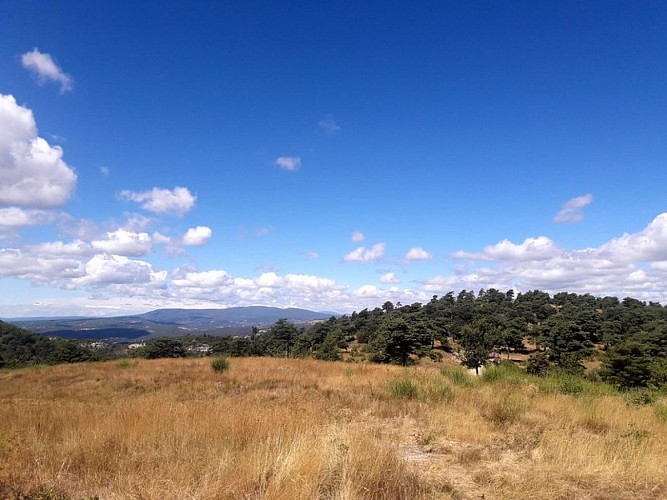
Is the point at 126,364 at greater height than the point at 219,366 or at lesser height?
lesser

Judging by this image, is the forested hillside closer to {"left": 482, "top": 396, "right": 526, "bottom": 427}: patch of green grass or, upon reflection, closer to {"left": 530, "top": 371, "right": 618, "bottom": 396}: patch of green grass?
{"left": 530, "top": 371, "right": 618, "bottom": 396}: patch of green grass

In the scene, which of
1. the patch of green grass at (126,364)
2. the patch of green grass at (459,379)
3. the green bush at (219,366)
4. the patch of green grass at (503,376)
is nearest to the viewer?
the patch of green grass at (459,379)

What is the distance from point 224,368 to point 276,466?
1398cm

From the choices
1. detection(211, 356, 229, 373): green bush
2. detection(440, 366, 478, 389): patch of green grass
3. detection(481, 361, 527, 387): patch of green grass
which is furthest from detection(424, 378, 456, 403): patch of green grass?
detection(211, 356, 229, 373): green bush

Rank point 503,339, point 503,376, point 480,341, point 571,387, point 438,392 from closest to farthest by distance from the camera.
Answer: point 438,392
point 571,387
point 503,376
point 480,341
point 503,339

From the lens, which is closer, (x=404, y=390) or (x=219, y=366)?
(x=404, y=390)

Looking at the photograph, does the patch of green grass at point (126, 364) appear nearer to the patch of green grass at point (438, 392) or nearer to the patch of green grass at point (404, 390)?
the patch of green grass at point (404, 390)

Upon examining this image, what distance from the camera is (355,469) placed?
161 inches

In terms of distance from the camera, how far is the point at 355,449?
14.8 ft

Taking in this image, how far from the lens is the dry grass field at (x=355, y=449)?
3906mm

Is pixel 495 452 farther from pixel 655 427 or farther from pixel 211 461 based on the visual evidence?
pixel 211 461

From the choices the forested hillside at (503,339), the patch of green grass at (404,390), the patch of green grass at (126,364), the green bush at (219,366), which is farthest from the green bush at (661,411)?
the patch of green grass at (126,364)

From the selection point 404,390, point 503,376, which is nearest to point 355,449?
point 404,390

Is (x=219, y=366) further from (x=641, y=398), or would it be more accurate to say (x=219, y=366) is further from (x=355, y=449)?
(x=641, y=398)
